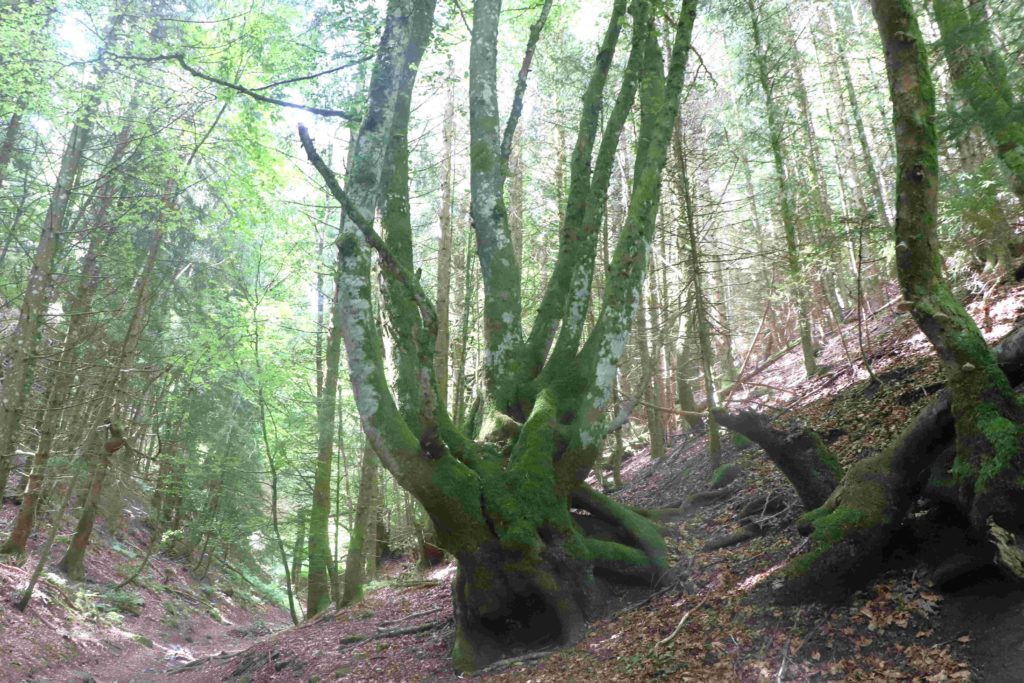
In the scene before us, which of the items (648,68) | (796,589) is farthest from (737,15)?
(796,589)

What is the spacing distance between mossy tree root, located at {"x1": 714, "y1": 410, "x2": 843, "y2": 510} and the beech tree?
1941 millimetres

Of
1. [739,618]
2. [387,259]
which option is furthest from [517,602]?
[387,259]

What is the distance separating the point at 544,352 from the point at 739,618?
410 centimetres

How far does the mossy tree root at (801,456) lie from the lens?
5492mm

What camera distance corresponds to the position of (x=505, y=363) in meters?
8.00

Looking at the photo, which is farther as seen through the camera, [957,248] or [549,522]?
[957,248]

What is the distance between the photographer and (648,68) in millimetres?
8461

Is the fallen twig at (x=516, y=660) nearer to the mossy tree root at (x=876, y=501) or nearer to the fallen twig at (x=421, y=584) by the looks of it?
the mossy tree root at (x=876, y=501)

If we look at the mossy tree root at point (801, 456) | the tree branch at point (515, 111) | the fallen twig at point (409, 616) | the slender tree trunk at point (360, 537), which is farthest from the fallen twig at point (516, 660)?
the slender tree trunk at point (360, 537)

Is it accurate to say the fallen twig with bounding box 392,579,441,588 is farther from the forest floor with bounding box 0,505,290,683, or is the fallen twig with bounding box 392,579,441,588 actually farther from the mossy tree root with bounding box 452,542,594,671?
the mossy tree root with bounding box 452,542,594,671

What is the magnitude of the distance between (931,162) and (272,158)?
11.2 meters

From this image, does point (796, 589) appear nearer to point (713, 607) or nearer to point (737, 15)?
point (713, 607)

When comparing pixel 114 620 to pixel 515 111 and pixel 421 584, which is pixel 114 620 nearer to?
pixel 421 584

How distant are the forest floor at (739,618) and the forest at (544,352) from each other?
41mm
